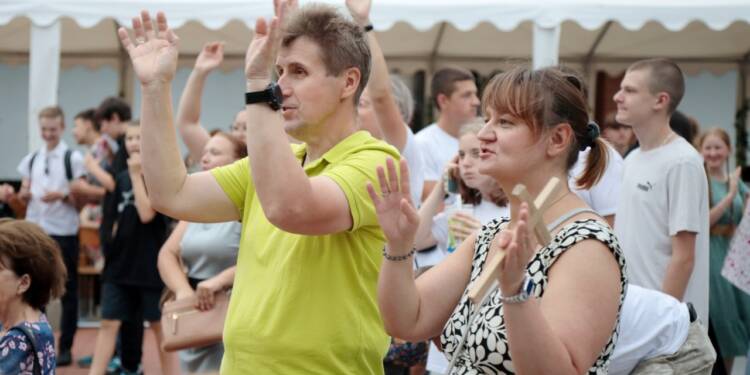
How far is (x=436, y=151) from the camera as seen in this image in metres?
6.61

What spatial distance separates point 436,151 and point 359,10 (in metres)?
3.02

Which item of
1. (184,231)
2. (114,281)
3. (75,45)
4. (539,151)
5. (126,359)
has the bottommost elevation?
(126,359)

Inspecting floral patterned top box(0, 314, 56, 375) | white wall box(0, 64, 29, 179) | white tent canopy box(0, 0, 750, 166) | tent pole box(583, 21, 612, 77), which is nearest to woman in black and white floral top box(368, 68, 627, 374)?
floral patterned top box(0, 314, 56, 375)

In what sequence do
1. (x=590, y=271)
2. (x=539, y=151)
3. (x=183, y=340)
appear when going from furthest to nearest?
1. (x=183, y=340)
2. (x=539, y=151)
3. (x=590, y=271)

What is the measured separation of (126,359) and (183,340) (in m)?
2.85

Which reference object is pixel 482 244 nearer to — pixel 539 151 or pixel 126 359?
pixel 539 151

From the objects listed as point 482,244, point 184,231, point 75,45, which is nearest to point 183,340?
point 184,231

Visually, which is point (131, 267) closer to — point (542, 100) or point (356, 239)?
point (356, 239)

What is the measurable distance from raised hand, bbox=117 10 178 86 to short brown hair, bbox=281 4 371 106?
33 centimetres

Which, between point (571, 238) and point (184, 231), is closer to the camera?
point (571, 238)

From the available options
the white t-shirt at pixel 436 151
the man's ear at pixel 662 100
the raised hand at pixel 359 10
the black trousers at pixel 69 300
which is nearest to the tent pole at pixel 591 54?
the white t-shirt at pixel 436 151

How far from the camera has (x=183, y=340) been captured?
4.80m

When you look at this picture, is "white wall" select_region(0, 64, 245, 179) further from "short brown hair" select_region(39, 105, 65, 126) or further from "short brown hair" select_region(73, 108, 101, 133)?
"short brown hair" select_region(39, 105, 65, 126)

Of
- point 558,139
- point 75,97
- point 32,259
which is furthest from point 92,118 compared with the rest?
point 558,139
